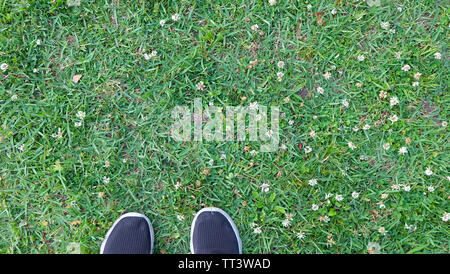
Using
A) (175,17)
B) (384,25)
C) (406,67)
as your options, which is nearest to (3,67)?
(175,17)

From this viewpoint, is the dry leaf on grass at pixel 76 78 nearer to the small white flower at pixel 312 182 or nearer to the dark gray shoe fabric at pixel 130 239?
the dark gray shoe fabric at pixel 130 239

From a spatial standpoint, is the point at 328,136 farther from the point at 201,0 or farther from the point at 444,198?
the point at 201,0

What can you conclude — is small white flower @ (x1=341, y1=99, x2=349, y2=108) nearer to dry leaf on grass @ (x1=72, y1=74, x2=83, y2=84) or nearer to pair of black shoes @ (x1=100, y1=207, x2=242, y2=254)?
pair of black shoes @ (x1=100, y1=207, x2=242, y2=254)

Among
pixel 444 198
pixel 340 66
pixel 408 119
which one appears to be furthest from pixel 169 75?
pixel 444 198

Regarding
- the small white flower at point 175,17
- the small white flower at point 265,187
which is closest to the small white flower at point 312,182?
the small white flower at point 265,187

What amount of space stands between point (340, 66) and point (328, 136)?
58 cm

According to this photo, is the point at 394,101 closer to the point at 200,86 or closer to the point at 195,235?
the point at 200,86

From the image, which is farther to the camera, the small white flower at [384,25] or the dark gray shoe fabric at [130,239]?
the small white flower at [384,25]

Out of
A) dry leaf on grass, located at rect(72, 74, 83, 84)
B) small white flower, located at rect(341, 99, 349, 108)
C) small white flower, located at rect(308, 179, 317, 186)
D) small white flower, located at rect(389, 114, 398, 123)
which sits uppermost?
dry leaf on grass, located at rect(72, 74, 83, 84)

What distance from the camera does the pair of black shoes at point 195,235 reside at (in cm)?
227

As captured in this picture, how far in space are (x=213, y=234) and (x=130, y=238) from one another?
0.64 m

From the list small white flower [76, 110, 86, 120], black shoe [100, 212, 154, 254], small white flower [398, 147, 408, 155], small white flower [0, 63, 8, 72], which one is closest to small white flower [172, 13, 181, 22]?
small white flower [76, 110, 86, 120]

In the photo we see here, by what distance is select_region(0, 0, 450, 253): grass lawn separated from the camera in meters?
2.32

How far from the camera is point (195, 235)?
2.29 metres
